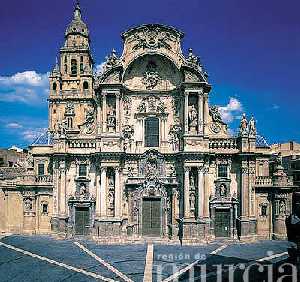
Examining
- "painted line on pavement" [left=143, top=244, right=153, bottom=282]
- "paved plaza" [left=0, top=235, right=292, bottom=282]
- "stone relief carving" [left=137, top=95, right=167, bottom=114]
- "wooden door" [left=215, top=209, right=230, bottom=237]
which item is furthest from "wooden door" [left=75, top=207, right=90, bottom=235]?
"wooden door" [left=215, top=209, right=230, bottom=237]

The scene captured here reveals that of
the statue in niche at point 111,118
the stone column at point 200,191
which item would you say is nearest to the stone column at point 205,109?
the stone column at point 200,191

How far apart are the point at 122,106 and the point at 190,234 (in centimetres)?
1248

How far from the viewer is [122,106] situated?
33000 millimetres

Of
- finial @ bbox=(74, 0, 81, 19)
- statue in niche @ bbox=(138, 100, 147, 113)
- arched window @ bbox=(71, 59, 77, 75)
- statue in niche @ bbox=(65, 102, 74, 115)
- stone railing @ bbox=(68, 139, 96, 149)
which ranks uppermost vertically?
finial @ bbox=(74, 0, 81, 19)

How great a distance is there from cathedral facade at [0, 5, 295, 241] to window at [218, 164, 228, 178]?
3.4 inches

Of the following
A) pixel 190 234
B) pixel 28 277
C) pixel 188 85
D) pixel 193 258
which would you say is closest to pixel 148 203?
pixel 190 234

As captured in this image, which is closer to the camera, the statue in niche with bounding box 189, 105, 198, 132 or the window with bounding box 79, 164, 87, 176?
the statue in niche with bounding box 189, 105, 198, 132

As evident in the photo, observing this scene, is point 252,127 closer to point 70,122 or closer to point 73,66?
point 70,122

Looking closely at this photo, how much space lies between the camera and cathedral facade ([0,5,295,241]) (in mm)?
31438

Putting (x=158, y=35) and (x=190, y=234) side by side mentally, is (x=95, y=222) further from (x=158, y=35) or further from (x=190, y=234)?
(x=158, y=35)

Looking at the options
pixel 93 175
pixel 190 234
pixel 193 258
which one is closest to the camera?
pixel 193 258

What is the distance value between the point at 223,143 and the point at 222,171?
2.43 meters

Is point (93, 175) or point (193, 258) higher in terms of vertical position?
point (93, 175)

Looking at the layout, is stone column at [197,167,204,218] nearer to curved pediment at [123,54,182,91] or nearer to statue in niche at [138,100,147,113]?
statue in niche at [138,100,147,113]
